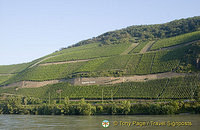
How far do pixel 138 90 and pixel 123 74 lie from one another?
18145mm

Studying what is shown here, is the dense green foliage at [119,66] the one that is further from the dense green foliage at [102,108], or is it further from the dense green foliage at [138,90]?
the dense green foliage at [102,108]

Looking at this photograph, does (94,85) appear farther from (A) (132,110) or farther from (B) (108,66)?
(A) (132,110)

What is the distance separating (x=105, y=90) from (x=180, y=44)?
43484 mm

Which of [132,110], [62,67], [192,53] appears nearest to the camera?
[132,110]

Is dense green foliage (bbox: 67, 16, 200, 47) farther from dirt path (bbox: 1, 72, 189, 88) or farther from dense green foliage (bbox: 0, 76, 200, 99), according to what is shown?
dense green foliage (bbox: 0, 76, 200, 99)

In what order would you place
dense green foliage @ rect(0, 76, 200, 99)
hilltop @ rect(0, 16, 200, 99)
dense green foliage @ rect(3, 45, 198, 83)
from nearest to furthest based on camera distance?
dense green foliage @ rect(0, 76, 200, 99)
hilltop @ rect(0, 16, 200, 99)
dense green foliage @ rect(3, 45, 198, 83)

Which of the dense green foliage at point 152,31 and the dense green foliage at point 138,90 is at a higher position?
the dense green foliage at point 152,31

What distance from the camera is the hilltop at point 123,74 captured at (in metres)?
81.1

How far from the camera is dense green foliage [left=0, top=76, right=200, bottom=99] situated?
74.9 meters

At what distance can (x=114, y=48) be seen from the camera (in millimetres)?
140375

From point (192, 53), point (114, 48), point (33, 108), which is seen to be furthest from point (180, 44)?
point (33, 108)

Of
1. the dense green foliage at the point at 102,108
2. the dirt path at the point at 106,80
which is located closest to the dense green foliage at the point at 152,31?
the dirt path at the point at 106,80

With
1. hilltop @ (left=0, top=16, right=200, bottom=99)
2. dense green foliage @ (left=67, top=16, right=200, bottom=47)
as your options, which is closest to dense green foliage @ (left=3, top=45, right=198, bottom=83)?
hilltop @ (left=0, top=16, right=200, bottom=99)

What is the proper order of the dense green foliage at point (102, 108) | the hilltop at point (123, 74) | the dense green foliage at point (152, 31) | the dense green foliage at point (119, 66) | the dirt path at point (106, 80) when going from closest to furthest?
1. the dense green foliage at point (102, 108)
2. the hilltop at point (123, 74)
3. the dirt path at point (106, 80)
4. the dense green foliage at point (119, 66)
5. the dense green foliage at point (152, 31)
